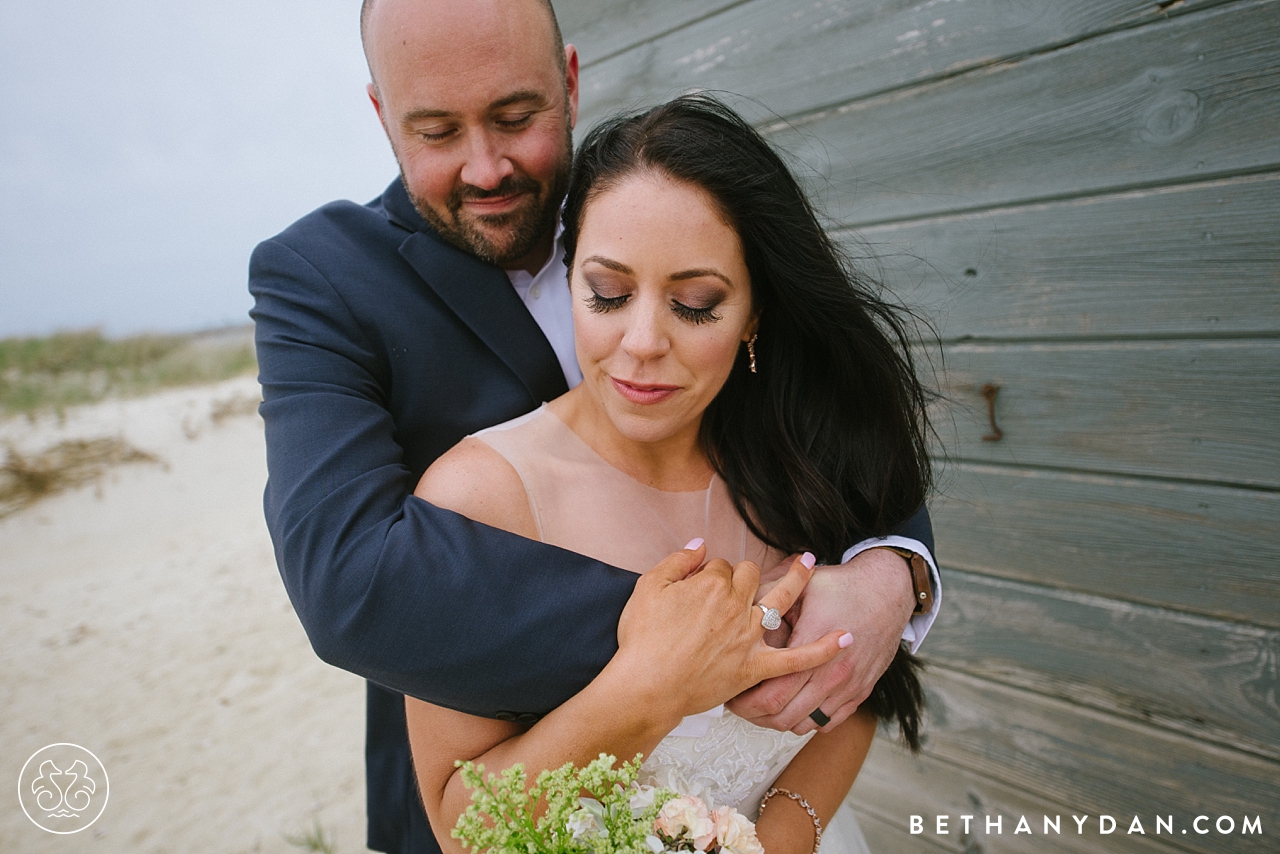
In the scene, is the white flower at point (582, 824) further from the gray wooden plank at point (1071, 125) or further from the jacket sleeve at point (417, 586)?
the gray wooden plank at point (1071, 125)

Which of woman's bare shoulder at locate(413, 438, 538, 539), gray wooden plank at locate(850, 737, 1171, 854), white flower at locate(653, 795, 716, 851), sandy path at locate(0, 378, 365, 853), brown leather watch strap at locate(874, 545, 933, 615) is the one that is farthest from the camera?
sandy path at locate(0, 378, 365, 853)

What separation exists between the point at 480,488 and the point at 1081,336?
5.51ft

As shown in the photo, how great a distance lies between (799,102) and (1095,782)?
7.78 ft

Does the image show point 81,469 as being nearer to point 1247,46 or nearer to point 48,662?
point 48,662

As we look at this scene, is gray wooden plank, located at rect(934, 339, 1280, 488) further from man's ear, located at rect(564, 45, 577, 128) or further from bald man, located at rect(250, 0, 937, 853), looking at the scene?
man's ear, located at rect(564, 45, 577, 128)

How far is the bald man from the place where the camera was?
46.8 inches

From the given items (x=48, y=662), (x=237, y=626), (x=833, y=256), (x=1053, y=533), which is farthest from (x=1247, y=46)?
(x=48, y=662)

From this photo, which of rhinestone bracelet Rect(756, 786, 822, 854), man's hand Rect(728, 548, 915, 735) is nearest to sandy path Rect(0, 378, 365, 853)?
rhinestone bracelet Rect(756, 786, 822, 854)

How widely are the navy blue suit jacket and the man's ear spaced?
500mm

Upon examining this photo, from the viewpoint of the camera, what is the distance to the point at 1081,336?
2.02 meters

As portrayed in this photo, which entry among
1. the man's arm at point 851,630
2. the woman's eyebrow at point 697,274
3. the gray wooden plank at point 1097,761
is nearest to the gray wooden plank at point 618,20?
the woman's eyebrow at point 697,274

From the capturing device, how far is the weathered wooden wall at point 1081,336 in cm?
179

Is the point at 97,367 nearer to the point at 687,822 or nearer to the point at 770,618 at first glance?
the point at 770,618

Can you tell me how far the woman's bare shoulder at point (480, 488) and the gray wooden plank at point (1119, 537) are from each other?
155 centimetres
